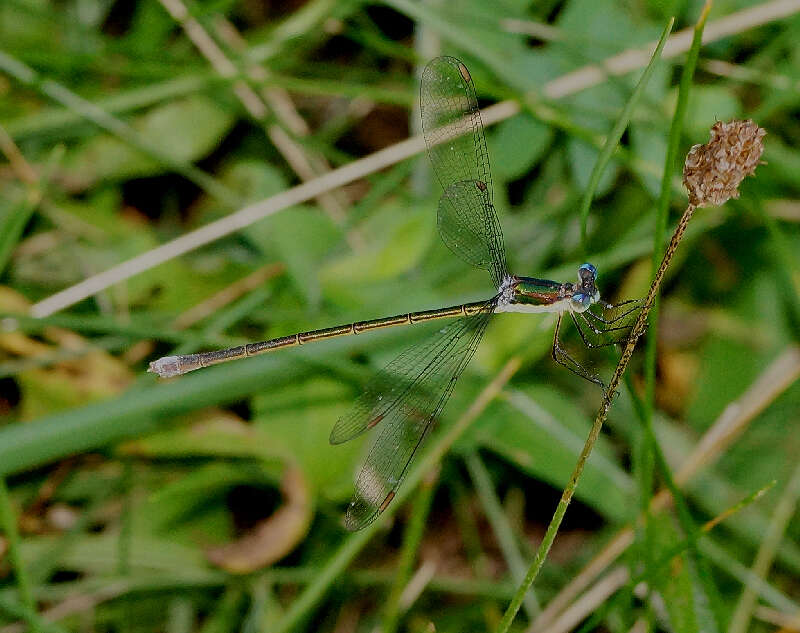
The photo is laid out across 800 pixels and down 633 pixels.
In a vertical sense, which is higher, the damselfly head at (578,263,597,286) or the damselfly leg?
the damselfly head at (578,263,597,286)

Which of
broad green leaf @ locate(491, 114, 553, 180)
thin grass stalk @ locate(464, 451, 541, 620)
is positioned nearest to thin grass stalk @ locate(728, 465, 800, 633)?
thin grass stalk @ locate(464, 451, 541, 620)

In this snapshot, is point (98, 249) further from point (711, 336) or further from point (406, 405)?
point (711, 336)

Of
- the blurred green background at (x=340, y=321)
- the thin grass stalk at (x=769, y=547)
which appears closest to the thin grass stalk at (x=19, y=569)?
the blurred green background at (x=340, y=321)

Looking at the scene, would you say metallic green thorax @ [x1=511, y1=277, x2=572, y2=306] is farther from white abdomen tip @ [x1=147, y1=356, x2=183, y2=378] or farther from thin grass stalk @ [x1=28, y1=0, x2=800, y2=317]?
white abdomen tip @ [x1=147, y1=356, x2=183, y2=378]

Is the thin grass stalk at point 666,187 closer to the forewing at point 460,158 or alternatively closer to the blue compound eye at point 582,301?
the blue compound eye at point 582,301

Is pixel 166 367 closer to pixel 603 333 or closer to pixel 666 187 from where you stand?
pixel 603 333

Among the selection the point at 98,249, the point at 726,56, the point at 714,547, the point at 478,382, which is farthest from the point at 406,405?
the point at 726,56

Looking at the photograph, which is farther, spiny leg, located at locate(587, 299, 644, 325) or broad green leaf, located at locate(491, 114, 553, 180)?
broad green leaf, located at locate(491, 114, 553, 180)

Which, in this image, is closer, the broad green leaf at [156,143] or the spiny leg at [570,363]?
the spiny leg at [570,363]

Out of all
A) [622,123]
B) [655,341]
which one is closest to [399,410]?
[655,341]
